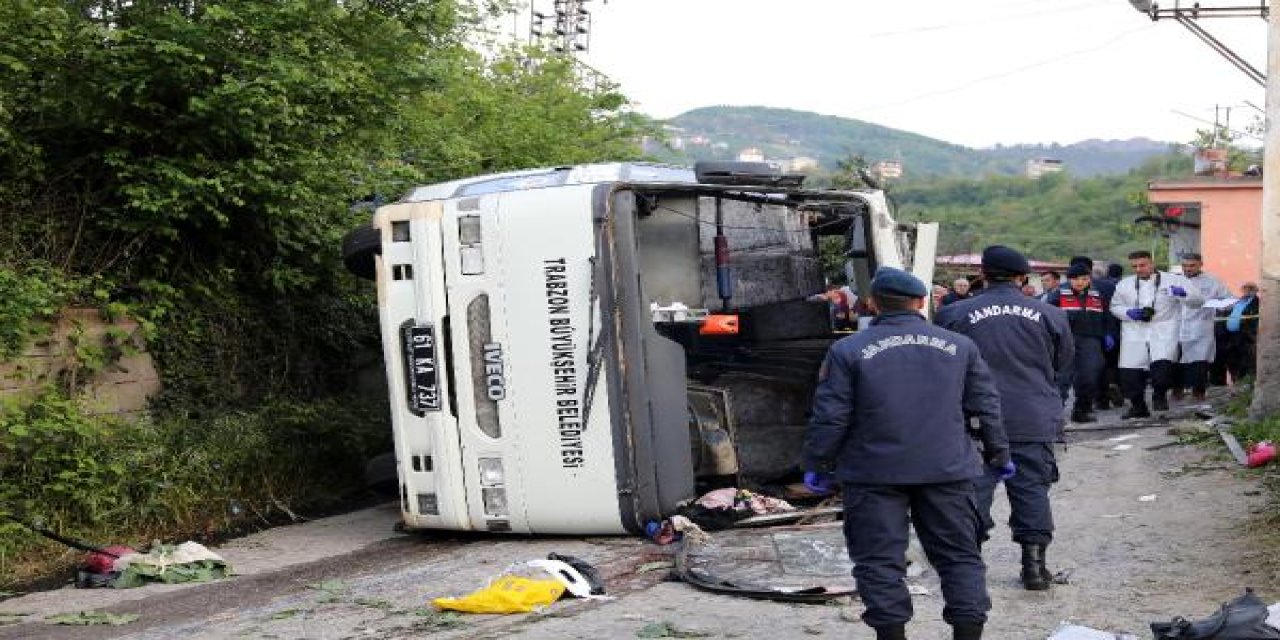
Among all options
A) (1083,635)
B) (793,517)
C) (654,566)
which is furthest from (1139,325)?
(1083,635)

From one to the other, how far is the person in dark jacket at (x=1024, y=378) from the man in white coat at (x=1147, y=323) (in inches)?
278

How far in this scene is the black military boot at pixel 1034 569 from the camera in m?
7.12

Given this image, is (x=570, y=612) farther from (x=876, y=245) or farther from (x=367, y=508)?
(x=367, y=508)

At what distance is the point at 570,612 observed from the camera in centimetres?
687

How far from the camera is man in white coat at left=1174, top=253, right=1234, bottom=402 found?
1405 cm

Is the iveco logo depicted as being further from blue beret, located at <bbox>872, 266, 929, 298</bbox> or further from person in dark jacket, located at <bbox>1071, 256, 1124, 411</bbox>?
person in dark jacket, located at <bbox>1071, 256, 1124, 411</bbox>

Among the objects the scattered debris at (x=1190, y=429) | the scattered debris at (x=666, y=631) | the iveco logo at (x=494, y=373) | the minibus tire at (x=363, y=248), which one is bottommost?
the scattered debris at (x=1190, y=429)

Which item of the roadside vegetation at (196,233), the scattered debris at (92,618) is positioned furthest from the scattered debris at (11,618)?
the roadside vegetation at (196,233)

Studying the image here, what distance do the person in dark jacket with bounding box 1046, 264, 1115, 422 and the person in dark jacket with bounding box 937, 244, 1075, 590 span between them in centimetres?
682

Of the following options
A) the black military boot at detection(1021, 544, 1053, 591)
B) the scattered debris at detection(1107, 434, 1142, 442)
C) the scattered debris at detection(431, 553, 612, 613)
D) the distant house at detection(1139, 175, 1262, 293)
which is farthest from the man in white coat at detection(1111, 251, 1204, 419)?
the distant house at detection(1139, 175, 1262, 293)

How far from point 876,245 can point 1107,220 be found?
2546 inches

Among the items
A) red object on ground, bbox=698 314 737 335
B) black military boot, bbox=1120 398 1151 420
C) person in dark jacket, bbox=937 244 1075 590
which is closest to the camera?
person in dark jacket, bbox=937 244 1075 590

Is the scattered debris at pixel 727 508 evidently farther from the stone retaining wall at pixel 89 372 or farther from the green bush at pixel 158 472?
the stone retaining wall at pixel 89 372

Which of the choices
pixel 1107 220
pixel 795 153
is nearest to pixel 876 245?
pixel 1107 220
